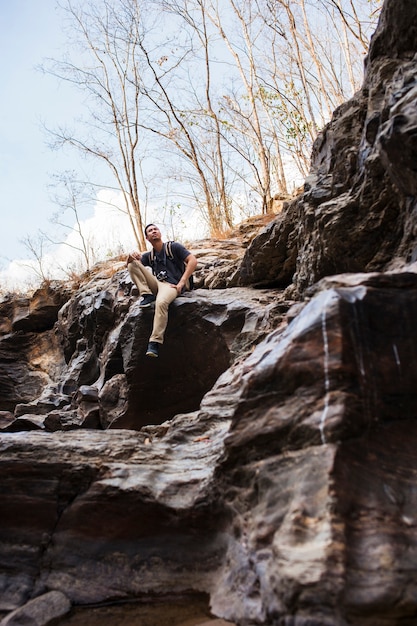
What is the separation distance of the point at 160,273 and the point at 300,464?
521 cm

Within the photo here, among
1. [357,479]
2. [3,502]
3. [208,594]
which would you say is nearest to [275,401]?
[357,479]

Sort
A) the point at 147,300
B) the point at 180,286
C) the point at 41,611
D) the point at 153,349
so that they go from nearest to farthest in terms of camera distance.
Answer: the point at 41,611
the point at 153,349
the point at 180,286
the point at 147,300

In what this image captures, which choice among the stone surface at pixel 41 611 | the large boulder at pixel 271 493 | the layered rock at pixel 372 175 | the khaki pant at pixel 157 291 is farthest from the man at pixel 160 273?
the stone surface at pixel 41 611

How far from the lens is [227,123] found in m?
15.0

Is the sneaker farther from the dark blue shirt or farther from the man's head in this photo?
the man's head

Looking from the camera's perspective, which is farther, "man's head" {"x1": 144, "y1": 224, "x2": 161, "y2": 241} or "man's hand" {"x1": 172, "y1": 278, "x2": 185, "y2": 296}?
"man's head" {"x1": 144, "y1": 224, "x2": 161, "y2": 241}

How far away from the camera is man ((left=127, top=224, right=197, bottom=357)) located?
7.34m

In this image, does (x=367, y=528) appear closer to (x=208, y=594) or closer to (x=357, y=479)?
(x=357, y=479)

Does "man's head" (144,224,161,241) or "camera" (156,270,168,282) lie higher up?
"man's head" (144,224,161,241)

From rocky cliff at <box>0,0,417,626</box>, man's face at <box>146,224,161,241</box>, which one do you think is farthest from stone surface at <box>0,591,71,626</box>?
man's face at <box>146,224,161,241</box>

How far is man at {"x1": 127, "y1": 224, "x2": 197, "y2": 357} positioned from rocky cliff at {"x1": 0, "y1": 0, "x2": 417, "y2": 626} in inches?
64.4

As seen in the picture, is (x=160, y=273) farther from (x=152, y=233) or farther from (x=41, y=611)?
(x=41, y=611)

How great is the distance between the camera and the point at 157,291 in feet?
25.5

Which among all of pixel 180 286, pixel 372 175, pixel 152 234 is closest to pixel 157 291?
pixel 180 286
